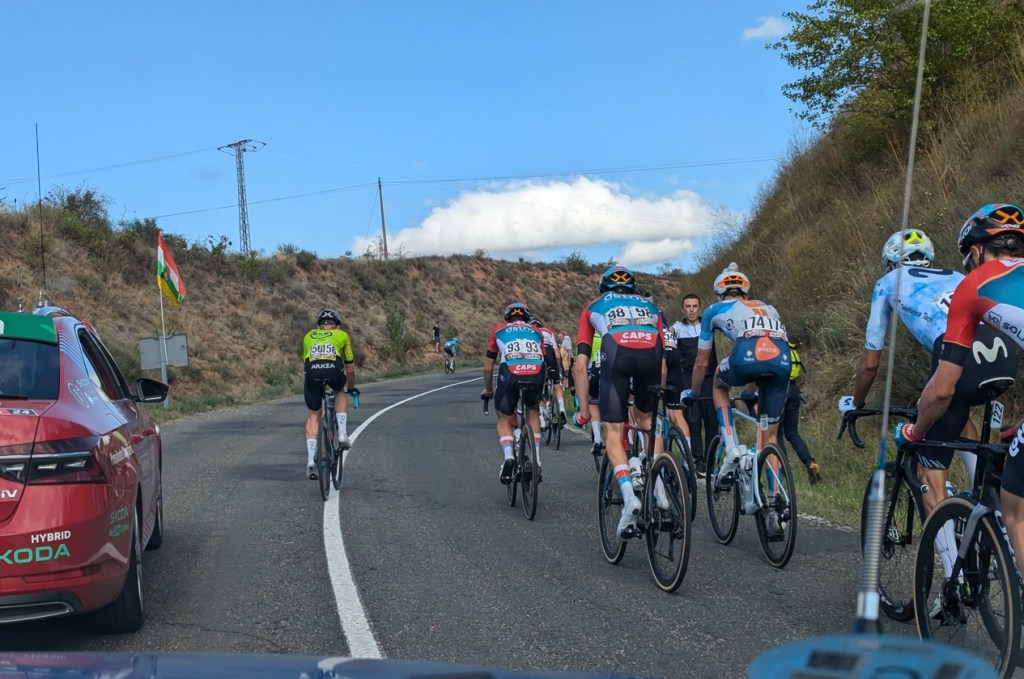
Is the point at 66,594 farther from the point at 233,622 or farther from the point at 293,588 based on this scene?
the point at 293,588

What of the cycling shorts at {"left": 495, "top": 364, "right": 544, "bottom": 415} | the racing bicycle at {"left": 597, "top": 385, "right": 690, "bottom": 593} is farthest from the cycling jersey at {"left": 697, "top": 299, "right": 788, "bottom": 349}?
the cycling shorts at {"left": 495, "top": 364, "right": 544, "bottom": 415}

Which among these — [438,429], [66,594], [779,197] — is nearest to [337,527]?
[66,594]

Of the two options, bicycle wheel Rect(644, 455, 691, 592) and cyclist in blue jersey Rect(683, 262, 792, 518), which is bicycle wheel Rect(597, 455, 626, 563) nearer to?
bicycle wheel Rect(644, 455, 691, 592)

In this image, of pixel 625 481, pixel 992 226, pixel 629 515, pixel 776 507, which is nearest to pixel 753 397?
pixel 776 507

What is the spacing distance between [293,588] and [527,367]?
3.74m

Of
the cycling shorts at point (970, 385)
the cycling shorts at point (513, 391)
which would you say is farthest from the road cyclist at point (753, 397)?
the cycling shorts at point (513, 391)

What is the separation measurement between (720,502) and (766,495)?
43.9 inches

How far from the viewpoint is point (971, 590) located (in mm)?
3883

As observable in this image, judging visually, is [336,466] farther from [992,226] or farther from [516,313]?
[992,226]

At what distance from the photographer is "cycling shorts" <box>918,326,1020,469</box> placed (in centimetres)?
440

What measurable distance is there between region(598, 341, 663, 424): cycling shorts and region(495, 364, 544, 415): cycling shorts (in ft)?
8.24

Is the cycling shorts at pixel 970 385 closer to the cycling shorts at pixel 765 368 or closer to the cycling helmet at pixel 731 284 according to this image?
the cycling shorts at pixel 765 368

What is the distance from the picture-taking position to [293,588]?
19.8ft

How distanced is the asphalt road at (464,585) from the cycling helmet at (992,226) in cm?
210
